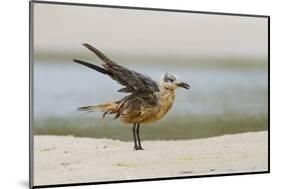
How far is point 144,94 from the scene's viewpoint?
430 centimetres

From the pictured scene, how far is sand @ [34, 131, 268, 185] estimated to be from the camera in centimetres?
405

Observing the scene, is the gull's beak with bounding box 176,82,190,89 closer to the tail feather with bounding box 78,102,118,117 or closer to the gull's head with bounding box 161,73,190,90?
the gull's head with bounding box 161,73,190,90

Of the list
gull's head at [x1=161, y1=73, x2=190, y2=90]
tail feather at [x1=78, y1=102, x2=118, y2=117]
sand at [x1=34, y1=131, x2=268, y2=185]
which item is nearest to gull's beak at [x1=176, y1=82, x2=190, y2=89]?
gull's head at [x1=161, y1=73, x2=190, y2=90]

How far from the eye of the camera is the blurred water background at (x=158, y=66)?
4043 mm

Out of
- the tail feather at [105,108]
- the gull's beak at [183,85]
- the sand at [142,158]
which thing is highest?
the gull's beak at [183,85]

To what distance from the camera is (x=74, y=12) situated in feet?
13.4

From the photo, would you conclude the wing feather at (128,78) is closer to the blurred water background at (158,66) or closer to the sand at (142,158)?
the blurred water background at (158,66)

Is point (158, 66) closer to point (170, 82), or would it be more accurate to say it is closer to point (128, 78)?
point (170, 82)

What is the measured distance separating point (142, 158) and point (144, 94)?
487 millimetres

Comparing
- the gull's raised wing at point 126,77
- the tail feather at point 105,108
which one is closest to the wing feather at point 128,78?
the gull's raised wing at point 126,77

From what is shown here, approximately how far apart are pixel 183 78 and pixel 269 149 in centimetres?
100

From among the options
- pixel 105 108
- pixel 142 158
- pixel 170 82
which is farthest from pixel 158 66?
pixel 142 158

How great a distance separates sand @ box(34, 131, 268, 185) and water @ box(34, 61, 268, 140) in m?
0.07
